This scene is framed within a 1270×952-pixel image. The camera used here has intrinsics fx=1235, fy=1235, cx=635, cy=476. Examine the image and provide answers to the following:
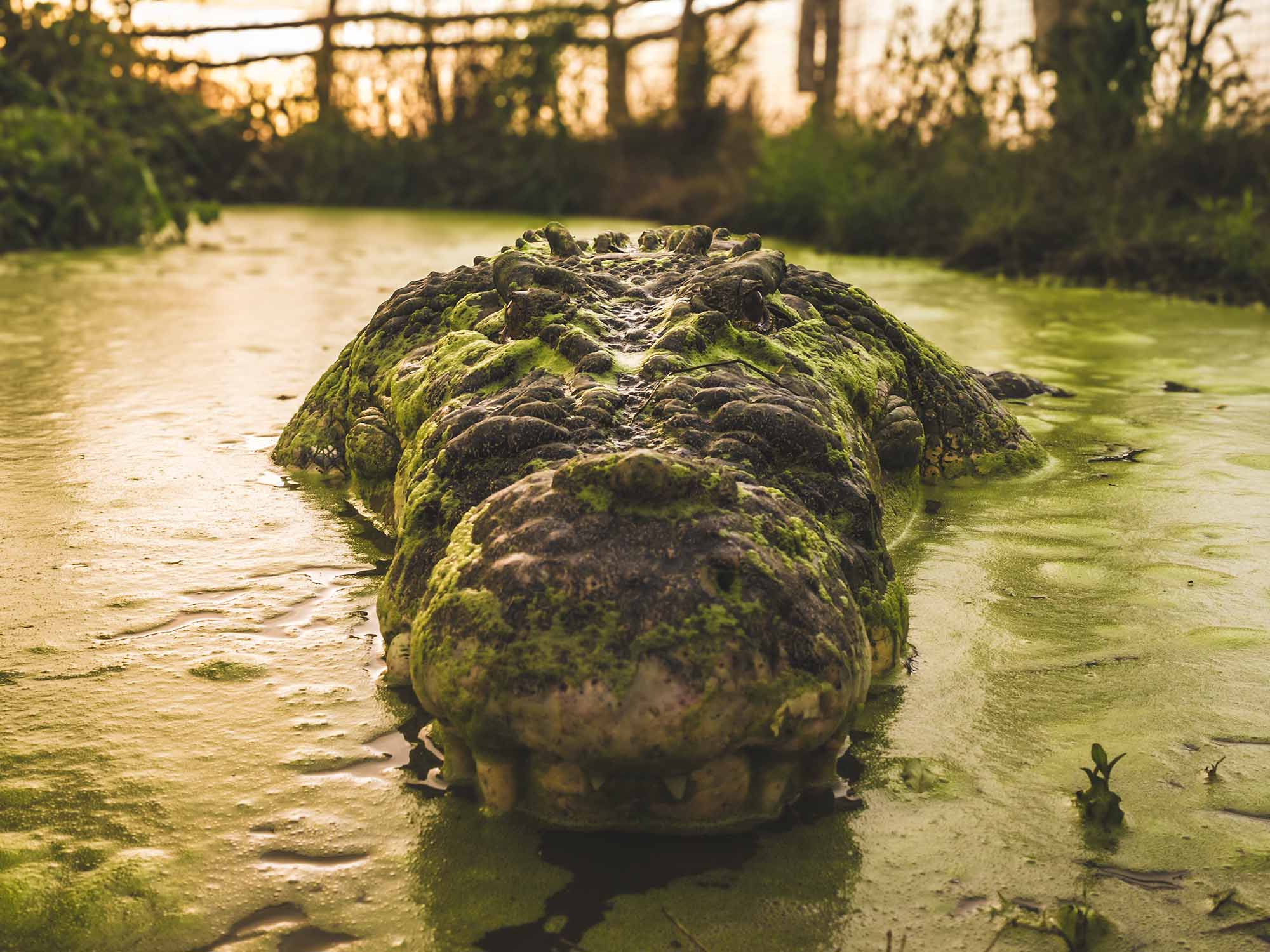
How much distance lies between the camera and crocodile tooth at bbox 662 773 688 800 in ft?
4.60

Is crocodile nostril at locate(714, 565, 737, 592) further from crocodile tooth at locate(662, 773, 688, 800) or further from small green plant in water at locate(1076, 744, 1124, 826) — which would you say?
small green plant in water at locate(1076, 744, 1124, 826)

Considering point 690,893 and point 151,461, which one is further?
point 151,461

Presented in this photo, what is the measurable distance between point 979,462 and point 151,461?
2.13 metres

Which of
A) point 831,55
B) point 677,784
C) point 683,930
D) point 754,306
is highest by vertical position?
point 831,55

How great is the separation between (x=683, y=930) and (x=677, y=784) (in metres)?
0.16

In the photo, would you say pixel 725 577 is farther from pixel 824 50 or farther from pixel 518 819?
pixel 824 50

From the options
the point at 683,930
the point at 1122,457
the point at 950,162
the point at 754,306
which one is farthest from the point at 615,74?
the point at 683,930

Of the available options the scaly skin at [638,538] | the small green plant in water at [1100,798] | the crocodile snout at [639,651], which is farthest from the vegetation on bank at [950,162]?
the crocodile snout at [639,651]

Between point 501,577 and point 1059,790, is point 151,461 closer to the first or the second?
point 501,577

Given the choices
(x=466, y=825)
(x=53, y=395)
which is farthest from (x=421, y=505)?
(x=53, y=395)

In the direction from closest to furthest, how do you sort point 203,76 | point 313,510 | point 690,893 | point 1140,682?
point 690,893
point 1140,682
point 313,510
point 203,76

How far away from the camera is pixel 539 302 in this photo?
2.23 meters

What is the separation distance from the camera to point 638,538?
1.46 metres

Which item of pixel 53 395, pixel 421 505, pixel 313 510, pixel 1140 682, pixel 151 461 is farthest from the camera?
pixel 53 395
